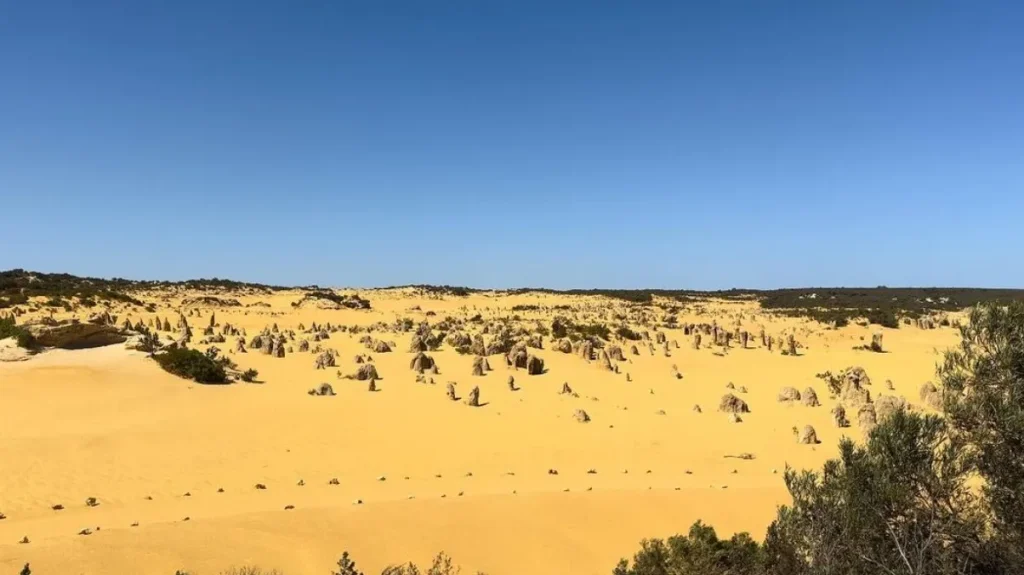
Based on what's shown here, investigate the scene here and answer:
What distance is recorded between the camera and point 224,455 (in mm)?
12711

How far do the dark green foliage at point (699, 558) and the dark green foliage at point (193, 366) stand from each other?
618 inches

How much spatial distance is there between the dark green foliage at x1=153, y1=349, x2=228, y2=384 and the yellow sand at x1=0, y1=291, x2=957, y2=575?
22.2 inches

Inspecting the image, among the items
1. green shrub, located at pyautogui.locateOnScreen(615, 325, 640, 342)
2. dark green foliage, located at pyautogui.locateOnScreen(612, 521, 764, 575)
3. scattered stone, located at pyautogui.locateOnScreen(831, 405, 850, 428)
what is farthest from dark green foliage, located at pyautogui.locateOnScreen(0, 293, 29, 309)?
scattered stone, located at pyautogui.locateOnScreen(831, 405, 850, 428)


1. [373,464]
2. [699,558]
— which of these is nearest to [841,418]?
[699,558]

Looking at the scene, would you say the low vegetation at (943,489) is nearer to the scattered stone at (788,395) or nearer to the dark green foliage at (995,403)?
the dark green foliage at (995,403)

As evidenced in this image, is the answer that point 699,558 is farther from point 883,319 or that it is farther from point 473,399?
point 883,319

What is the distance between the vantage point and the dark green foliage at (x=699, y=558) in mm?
6660

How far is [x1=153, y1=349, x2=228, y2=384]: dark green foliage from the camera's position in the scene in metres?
18.7

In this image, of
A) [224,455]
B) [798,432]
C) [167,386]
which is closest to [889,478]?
[798,432]

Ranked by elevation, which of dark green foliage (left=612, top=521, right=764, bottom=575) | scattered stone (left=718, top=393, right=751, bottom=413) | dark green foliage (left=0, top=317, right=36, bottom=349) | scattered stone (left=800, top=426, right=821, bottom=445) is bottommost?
scattered stone (left=800, top=426, right=821, bottom=445)

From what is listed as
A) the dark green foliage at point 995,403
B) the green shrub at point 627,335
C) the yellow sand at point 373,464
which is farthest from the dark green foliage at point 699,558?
the green shrub at point 627,335

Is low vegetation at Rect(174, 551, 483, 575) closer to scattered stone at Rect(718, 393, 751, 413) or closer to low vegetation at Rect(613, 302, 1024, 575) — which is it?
low vegetation at Rect(613, 302, 1024, 575)

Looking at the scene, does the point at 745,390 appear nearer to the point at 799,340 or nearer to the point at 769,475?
the point at 769,475

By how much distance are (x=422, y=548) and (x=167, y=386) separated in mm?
12765
